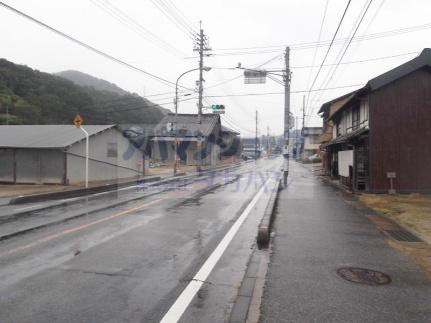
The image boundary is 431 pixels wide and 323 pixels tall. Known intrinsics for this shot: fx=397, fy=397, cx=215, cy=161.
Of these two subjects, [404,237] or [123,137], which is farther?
[123,137]

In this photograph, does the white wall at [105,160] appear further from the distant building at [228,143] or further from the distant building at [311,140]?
the distant building at [311,140]

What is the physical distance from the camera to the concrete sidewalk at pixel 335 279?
4871 millimetres

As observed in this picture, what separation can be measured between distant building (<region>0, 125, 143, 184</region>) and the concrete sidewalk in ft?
48.9

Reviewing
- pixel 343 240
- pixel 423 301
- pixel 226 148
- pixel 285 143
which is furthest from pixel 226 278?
pixel 226 148

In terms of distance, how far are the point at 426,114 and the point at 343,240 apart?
12.6 meters

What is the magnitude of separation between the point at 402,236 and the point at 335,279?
4.55 metres

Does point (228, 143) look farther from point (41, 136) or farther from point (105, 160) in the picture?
point (41, 136)

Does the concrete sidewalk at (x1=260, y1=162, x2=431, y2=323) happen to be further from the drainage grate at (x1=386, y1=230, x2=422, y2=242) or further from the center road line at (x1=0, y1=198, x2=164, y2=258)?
the center road line at (x1=0, y1=198, x2=164, y2=258)

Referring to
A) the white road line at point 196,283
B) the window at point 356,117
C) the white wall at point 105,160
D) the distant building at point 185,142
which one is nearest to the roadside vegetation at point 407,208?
the white road line at point 196,283

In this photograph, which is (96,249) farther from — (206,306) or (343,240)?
(343,240)

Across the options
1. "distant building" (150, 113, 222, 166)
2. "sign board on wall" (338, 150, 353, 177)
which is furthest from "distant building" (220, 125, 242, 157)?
"sign board on wall" (338, 150, 353, 177)

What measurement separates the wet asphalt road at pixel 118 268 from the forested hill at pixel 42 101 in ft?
136

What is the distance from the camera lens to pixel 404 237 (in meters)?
9.67

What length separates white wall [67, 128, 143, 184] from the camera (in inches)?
892
